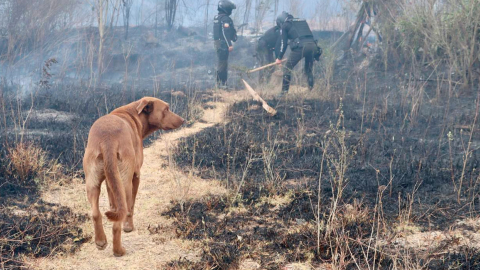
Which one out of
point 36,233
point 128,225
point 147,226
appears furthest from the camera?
point 147,226

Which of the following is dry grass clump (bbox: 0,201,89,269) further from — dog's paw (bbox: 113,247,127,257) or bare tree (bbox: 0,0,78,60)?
bare tree (bbox: 0,0,78,60)

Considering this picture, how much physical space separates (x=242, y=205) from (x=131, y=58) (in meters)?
15.1

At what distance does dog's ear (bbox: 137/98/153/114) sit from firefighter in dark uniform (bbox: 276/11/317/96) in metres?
7.04

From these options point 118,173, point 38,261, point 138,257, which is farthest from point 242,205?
point 38,261

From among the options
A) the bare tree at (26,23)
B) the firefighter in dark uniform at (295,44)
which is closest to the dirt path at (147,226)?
the firefighter in dark uniform at (295,44)

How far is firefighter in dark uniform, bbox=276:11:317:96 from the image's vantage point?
10945 millimetres

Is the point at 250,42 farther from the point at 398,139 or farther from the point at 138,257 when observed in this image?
the point at 138,257

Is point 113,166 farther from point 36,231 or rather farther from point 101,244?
point 36,231

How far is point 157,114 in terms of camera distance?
4145mm

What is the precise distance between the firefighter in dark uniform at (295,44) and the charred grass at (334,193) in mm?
2380

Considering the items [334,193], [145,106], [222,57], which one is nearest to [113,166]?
[145,106]

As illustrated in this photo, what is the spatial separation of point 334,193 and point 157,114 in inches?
86.0

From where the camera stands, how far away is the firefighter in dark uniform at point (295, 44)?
10.9 meters

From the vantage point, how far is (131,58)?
18.2 meters
